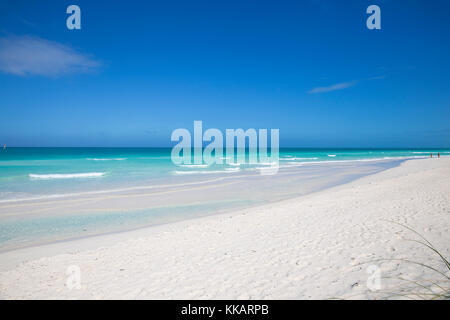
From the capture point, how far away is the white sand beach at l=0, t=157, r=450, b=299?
11.7 ft

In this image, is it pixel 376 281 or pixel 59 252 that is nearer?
pixel 376 281

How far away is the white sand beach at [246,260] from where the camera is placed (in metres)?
3.57

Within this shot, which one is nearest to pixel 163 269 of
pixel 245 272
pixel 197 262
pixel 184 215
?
pixel 197 262

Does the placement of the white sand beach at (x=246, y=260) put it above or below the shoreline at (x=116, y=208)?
above

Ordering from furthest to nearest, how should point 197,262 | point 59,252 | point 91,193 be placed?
point 91,193
point 59,252
point 197,262

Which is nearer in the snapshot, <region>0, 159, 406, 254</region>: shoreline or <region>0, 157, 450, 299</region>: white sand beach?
<region>0, 157, 450, 299</region>: white sand beach

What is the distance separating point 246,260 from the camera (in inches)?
180

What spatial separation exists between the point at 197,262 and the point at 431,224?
20.3 feet

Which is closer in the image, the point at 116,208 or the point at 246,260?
the point at 246,260

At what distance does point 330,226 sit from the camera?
643 cm

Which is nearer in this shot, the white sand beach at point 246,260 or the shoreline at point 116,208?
the white sand beach at point 246,260

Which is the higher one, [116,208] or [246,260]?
[246,260]

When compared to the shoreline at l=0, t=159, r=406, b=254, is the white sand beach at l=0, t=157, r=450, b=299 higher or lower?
higher
